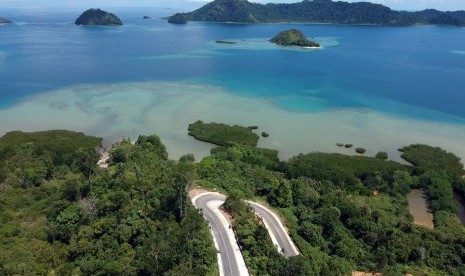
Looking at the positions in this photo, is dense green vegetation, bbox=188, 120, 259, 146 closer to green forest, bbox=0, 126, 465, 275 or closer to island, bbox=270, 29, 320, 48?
green forest, bbox=0, 126, 465, 275

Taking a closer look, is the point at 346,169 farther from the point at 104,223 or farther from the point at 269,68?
the point at 269,68

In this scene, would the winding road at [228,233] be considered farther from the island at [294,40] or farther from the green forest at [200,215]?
the island at [294,40]

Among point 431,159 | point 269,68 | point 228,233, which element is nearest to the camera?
point 228,233

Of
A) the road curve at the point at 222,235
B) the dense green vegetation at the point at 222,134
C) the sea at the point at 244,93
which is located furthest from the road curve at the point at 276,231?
the dense green vegetation at the point at 222,134

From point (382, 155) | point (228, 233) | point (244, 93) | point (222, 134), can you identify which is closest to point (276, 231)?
point (228, 233)

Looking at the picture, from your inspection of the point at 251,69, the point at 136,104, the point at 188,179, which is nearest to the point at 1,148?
the point at 136,104

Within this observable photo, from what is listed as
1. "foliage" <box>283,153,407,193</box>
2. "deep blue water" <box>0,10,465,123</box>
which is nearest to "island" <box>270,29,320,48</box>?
"deep blue water" <box>0,10,465,123</box>

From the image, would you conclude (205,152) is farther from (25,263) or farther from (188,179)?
(25,263)
